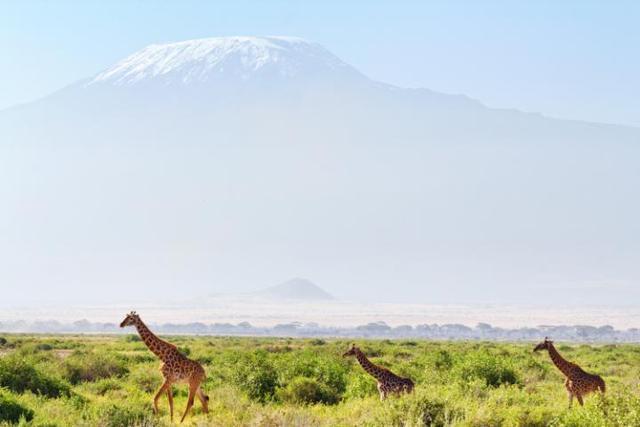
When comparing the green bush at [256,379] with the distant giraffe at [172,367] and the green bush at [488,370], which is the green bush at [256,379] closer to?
the green bush at [488,370]

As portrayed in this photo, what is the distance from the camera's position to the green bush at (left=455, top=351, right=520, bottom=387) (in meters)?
27.6

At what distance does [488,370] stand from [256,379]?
6855 mm

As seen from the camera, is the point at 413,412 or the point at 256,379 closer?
the point at 413,412

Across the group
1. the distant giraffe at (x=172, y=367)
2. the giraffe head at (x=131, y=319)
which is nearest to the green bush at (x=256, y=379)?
the distant giraffe at (x=172, y=367)

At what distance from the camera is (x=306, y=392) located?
25.2 m

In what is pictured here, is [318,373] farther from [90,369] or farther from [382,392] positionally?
[90,369]

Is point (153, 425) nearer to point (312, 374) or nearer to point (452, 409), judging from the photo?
point (452, 409)

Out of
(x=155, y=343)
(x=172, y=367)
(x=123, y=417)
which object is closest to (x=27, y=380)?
(x=155, y=343)

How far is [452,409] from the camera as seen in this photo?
17.9 meters

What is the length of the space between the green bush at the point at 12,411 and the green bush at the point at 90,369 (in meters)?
11.7

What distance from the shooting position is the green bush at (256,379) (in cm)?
2589

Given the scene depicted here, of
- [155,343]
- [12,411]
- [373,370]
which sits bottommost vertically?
[12,411]

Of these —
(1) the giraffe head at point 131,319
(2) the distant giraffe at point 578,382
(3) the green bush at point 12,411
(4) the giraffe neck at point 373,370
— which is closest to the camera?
(3) the green bush at point 12,411

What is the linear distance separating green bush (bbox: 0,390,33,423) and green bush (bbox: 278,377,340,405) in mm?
7611
